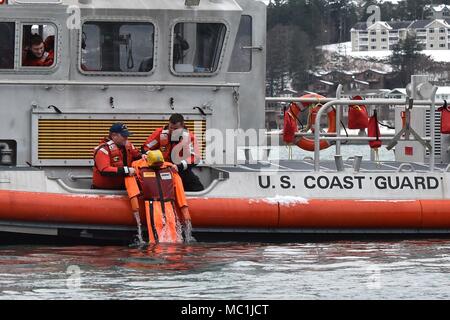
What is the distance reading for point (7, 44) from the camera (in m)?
14.5

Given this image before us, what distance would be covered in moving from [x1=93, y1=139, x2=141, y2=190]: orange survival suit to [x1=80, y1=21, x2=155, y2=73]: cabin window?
85 cm

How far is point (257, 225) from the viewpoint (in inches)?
569

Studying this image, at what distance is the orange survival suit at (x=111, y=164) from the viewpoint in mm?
14242

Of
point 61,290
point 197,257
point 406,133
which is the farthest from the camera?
point 406,133

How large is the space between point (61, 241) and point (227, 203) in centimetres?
177

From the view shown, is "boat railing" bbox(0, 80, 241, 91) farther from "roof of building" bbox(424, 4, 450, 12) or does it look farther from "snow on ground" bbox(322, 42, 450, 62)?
"roof of building" bbox(424, 4, 450, 12)

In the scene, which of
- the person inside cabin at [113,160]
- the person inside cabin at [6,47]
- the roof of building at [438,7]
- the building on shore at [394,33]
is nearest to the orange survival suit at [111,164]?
the person inside cabin at [113,160]

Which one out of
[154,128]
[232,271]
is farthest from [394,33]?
[232,271]

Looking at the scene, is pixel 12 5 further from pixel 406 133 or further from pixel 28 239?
pixel 406 133

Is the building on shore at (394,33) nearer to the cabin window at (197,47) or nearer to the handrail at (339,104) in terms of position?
the handrail at (339,104)

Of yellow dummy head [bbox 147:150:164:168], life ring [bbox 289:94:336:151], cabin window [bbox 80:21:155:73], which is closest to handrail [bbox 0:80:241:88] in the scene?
cabin window [bbox 80:21:155:73]

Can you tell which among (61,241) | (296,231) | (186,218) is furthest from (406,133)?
(61,241)

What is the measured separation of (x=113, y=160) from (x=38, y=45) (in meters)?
1.46

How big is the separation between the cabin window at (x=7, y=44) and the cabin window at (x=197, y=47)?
1699mm
